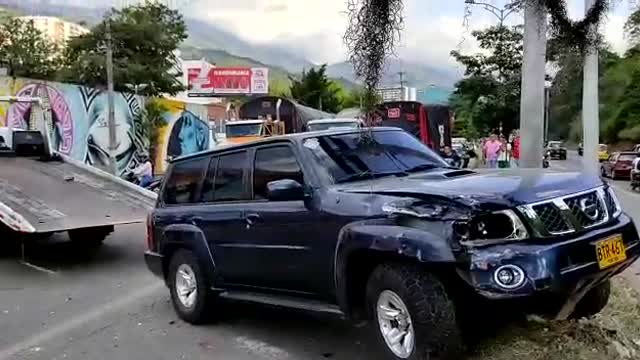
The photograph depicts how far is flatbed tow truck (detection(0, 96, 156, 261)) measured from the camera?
9.69 meters

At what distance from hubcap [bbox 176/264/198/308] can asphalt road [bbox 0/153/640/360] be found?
23 centimetres

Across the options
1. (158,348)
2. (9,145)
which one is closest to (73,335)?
(158,348)

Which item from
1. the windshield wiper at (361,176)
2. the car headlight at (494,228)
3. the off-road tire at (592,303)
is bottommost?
the off-road tire at (592,303)

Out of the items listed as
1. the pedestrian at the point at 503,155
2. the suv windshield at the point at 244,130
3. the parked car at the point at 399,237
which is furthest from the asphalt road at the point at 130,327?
the suv windshield at the point at 244,130

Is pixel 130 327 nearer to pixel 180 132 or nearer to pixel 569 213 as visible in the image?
pixel 569 213

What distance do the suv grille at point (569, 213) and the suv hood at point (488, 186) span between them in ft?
0.16

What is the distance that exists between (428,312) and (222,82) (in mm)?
70791

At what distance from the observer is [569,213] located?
4.45m

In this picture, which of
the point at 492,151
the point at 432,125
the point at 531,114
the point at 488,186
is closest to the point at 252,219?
the point at 488,186

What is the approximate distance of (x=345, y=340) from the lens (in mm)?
5988

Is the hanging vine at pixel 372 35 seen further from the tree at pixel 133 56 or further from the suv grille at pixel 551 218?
the tree at pixel 133 56

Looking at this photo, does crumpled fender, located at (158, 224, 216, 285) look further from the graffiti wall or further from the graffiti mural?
the graffiti mural

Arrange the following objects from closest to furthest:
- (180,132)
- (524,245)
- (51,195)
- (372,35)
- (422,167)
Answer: (372,35), (524,245), (422,167), (51,195), (180,132)

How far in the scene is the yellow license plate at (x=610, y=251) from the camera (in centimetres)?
446
